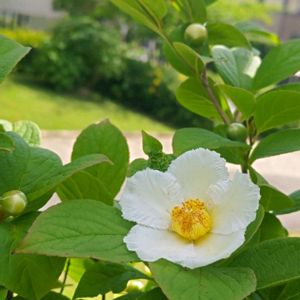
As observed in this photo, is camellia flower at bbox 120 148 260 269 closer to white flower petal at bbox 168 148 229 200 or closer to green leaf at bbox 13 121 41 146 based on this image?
white flower petal at bbox 168 148 229 200

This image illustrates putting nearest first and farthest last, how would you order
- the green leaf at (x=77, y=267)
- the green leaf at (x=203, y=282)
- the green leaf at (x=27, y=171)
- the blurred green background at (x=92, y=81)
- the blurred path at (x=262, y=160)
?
the green leaf at (x=203, y=282) → the green leaf at (x=27, y=171) → the green leaf at (x=77, y=267) → the blurred path at (x=262, y=160) → the blurred green background at (x=92, y=81)

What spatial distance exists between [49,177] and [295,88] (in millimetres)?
264

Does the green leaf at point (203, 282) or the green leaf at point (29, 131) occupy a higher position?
the green leaf at point (203, 282)

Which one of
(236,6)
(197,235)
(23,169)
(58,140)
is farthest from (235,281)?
(236,6)

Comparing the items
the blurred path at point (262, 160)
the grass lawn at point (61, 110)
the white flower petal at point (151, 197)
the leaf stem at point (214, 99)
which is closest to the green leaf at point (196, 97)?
the leaf stem at point (214, 99)

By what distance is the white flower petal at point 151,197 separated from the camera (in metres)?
0.49

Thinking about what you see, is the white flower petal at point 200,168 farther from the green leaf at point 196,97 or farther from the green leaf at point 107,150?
the green leaf at point 196,97

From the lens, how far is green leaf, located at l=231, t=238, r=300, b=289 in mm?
460

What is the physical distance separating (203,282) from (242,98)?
241 mm

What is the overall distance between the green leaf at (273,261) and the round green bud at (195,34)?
0.26 m

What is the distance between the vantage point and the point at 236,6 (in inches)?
444

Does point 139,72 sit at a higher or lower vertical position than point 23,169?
lower

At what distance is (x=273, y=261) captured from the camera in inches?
18.7

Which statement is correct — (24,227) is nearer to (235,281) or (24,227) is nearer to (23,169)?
(23,169)
